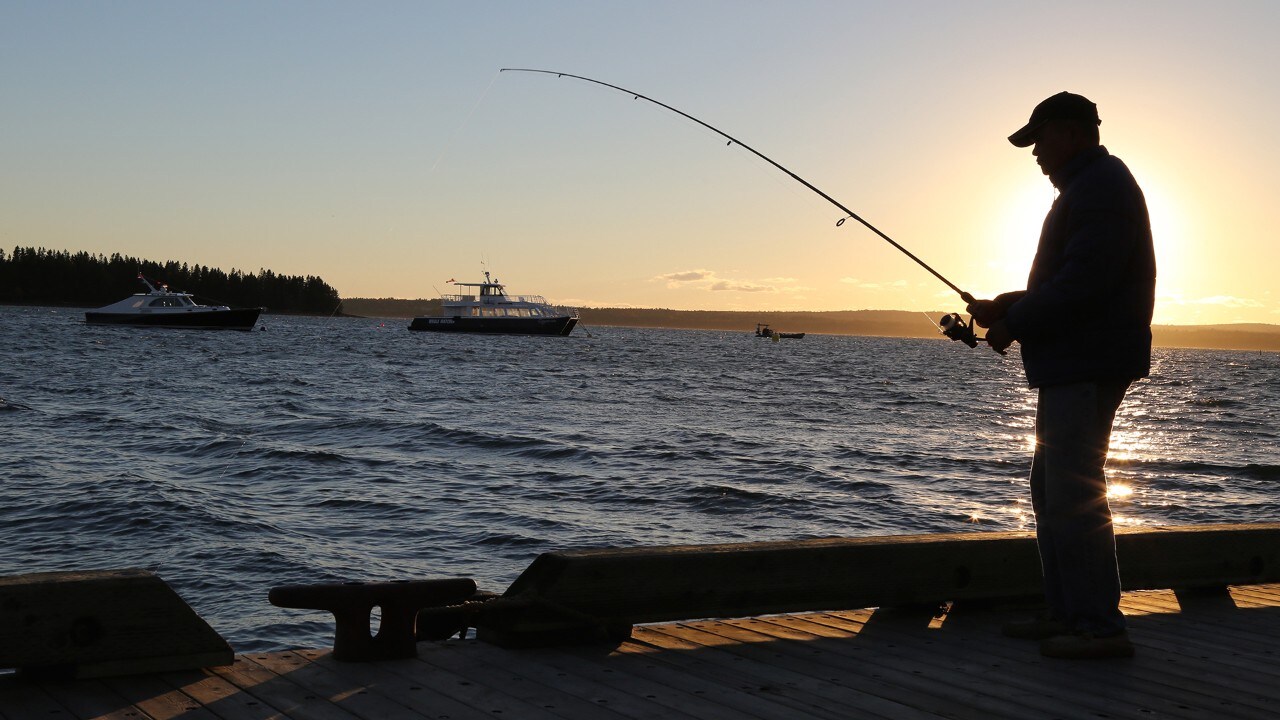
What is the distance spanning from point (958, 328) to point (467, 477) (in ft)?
35.7

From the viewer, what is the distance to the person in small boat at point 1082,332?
3498 millimetres

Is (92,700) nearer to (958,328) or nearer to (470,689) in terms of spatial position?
(470,689)

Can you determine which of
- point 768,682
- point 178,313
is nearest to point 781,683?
point 768,682

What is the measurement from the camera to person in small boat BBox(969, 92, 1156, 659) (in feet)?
11.5

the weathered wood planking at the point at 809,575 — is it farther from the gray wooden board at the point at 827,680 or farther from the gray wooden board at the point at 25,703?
the gray wooden board at the point at 25,703

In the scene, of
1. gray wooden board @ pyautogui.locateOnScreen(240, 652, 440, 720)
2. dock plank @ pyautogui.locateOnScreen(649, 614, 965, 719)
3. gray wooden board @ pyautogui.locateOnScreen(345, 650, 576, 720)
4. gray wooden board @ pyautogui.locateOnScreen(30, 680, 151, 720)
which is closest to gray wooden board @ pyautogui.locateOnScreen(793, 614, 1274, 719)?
dock plank @ pyautogui.locateOnScreen(649, 614, 965, 719)

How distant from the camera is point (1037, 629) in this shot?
3.85m

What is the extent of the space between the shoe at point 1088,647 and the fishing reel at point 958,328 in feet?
3.34

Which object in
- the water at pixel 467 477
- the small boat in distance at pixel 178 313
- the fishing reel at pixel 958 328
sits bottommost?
the water at pixel 467 477

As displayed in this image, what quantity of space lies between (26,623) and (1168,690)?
3.07 meters

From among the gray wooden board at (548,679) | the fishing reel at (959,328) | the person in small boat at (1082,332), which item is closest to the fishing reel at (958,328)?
the fishing reel at (959,328)

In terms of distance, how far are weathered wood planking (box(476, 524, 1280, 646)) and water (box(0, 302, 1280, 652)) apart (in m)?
3.77

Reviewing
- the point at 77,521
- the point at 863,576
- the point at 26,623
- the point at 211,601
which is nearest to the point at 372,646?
the point at 26,623

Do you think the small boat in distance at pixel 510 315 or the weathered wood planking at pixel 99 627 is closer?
the weathered wood planking at pixel 99 627
